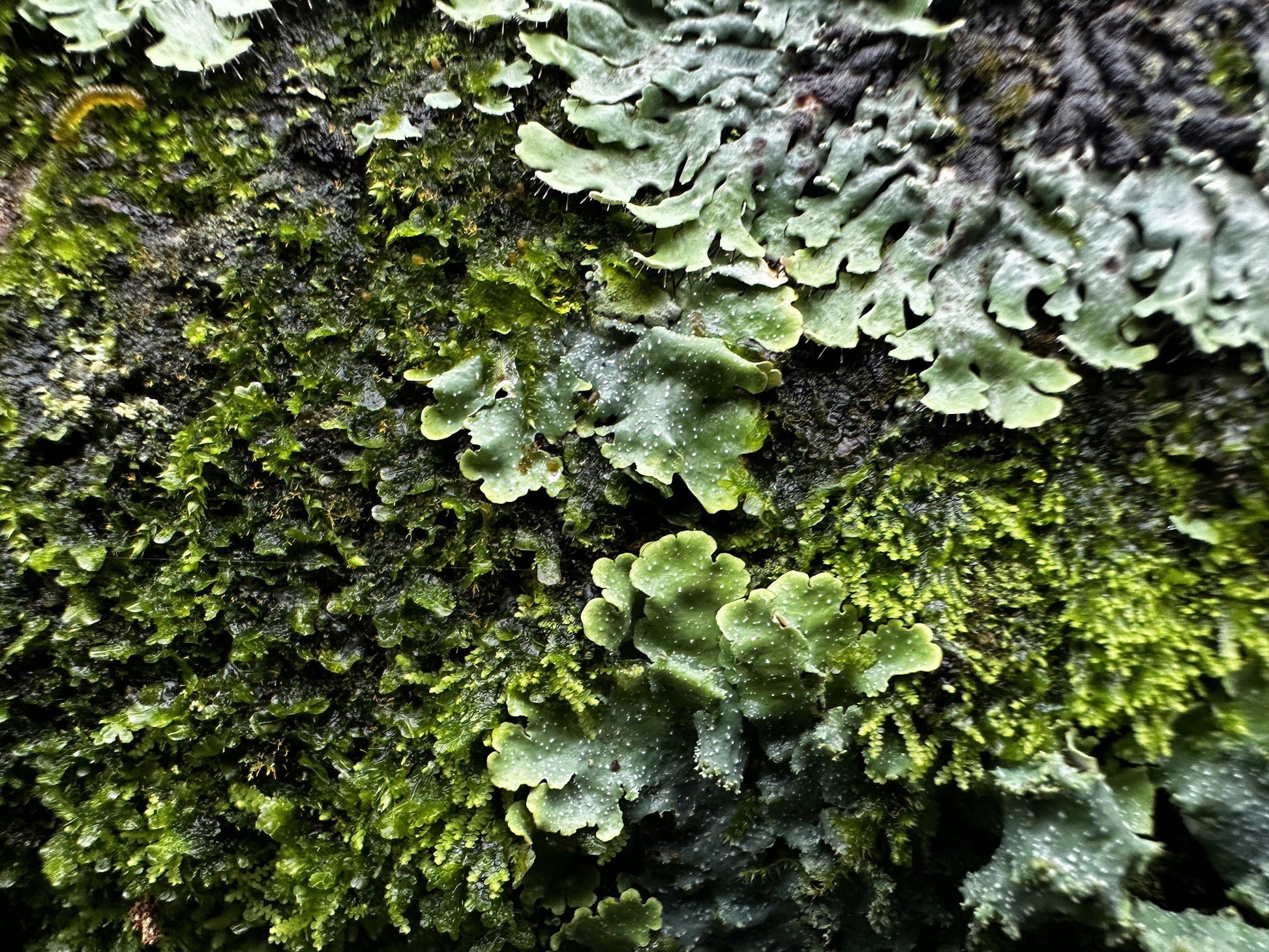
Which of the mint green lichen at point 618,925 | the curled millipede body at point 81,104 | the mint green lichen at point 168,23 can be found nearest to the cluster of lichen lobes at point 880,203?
the mint green lichen at point 168,23

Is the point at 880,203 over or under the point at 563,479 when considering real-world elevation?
over

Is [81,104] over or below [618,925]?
over

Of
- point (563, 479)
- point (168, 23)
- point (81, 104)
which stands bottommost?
point (563, 479)

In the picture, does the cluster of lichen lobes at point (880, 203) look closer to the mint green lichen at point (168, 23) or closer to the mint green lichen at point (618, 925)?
the mint green lichen at point (168, 23)

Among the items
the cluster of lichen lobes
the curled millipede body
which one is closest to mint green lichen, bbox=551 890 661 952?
the cluster of lichen lobes

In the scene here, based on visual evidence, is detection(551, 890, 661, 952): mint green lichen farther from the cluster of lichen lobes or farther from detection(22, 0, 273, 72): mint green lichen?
detection(22, 0, 273, 72): mint green lichen

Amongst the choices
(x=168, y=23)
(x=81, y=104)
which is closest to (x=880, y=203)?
(x=168, y=23)

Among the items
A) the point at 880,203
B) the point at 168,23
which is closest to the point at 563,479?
the point at 880,203

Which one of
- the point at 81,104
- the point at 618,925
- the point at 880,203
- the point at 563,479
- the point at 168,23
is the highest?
the point at 168,23

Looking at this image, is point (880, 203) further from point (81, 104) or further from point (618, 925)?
point (81, 104)
